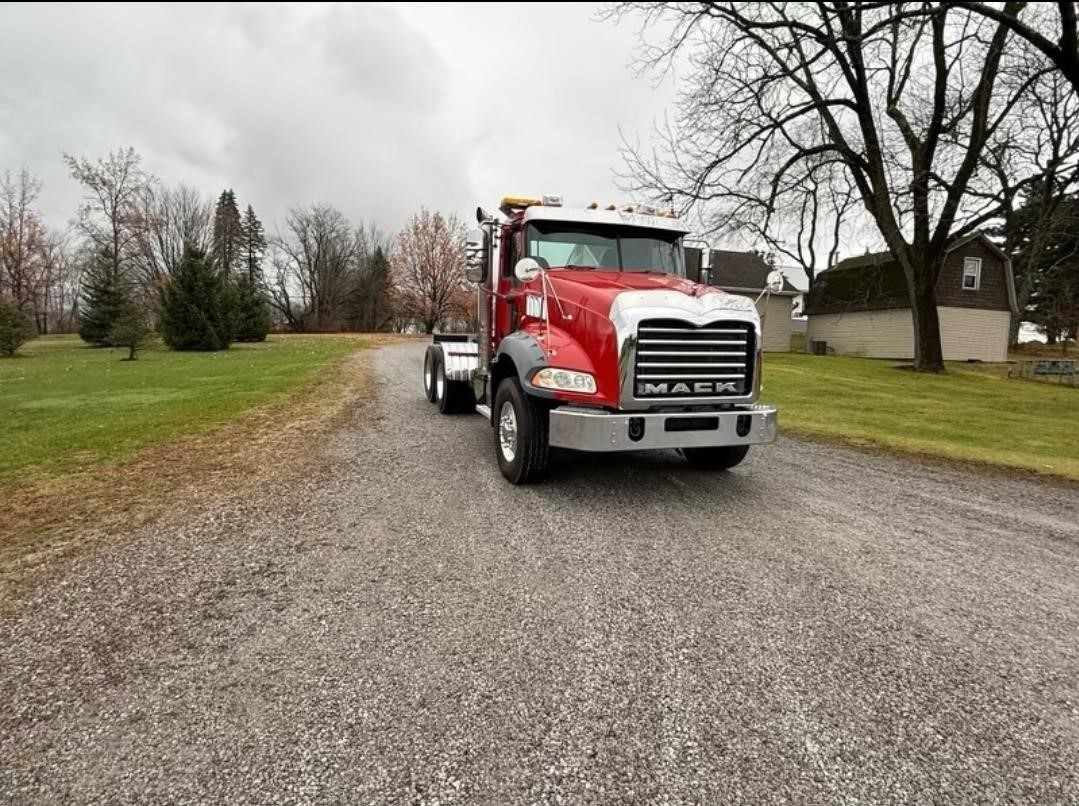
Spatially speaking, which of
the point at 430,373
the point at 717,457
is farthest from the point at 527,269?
the point at 430,373

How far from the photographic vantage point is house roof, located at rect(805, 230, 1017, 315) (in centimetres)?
2797

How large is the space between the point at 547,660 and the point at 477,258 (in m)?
5.43

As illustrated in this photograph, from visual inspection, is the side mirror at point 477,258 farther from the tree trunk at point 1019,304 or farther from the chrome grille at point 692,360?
the tree trunk at point 1019,304

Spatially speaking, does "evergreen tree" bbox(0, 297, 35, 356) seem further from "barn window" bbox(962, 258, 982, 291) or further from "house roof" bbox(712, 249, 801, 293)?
"barn window" bbox(962, 258, 982, 291)

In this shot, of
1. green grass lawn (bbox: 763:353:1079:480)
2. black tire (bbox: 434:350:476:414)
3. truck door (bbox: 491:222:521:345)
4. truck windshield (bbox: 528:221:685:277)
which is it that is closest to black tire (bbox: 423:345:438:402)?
black tire (bbox: 434:350:476:414)

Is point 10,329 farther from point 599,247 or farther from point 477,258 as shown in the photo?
point 599,247

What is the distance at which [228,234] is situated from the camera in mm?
57406

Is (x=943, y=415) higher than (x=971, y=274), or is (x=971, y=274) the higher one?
(x=971, y=274)

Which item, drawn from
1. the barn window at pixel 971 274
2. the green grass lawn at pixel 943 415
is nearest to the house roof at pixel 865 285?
the barn window at pixel 971 274

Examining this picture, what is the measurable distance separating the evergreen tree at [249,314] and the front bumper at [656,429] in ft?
102

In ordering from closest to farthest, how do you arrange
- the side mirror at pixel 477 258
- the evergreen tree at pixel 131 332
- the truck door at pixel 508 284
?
the truck door at pixel 508 284 → the side mirror at pixel 477 258 → the evergreen tree at pixel 131 332

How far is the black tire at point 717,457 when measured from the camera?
235 inches

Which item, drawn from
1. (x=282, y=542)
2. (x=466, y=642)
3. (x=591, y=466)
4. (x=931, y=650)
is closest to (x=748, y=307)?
(x=591, y=466)

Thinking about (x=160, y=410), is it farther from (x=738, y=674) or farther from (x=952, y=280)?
(x=952, y=280)
